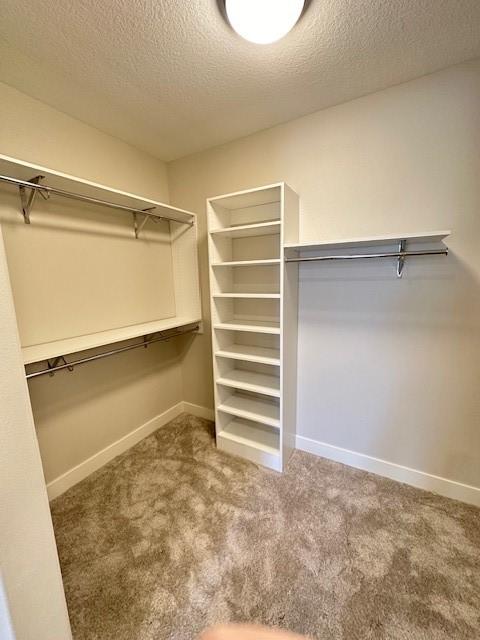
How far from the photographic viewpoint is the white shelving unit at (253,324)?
72.9 inches

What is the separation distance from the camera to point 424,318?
1.62 meters

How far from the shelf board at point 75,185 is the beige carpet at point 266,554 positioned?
1.94 metres

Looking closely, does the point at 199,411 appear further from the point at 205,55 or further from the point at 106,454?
the point at 205,55

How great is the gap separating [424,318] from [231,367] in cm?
146

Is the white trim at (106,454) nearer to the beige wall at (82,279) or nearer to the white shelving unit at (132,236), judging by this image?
the beige wall at (82,279)

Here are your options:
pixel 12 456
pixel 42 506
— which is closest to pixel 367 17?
pixel 12 456

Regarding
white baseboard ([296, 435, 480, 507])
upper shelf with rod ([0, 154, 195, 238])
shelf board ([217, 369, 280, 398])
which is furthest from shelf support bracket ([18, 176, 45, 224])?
white baseboard ([296, 435, 480, 507])

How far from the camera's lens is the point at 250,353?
2068 millimetres

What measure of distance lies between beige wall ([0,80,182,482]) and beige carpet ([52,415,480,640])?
0.46 meters

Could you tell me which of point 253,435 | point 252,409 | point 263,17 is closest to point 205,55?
point 263,17

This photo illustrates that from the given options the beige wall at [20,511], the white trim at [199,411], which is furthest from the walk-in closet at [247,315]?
the white trim at [199,411]

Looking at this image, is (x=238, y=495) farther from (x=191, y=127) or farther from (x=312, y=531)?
(x=191, y=127)

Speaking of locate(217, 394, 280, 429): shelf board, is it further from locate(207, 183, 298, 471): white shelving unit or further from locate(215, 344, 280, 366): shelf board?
locate(215, 344, 280, 366): shelf board

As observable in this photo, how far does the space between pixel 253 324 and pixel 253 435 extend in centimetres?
90
